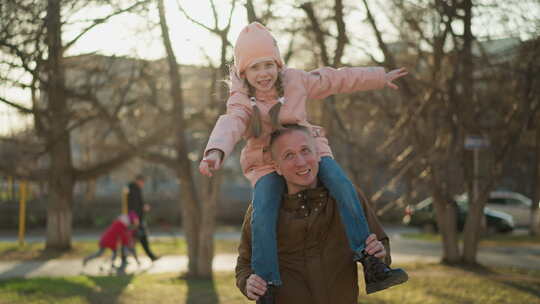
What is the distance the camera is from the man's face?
375 cm

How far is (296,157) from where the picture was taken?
3744mm

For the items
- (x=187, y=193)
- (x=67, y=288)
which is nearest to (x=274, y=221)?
(x=67, y=288)

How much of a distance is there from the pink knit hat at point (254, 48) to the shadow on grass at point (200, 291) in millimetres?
6700

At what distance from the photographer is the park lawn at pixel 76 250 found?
58.2 feet

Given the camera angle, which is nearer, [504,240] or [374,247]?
[374,247]

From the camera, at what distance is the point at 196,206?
13.3 meters

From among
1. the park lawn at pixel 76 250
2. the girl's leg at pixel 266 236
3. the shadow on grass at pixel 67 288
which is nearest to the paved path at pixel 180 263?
the park lawn at pixel 76 250

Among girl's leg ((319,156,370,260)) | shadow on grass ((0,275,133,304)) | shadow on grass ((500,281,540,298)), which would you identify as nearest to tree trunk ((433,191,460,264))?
shadow on grass ((500,281,540,298))

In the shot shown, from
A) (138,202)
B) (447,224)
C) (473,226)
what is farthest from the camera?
(138,202)

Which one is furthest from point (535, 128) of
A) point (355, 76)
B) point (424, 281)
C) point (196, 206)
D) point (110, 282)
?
point (355, 76)

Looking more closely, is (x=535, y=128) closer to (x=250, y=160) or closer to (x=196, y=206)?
(x=196, y=206)

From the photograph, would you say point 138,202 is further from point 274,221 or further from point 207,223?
point 274,221

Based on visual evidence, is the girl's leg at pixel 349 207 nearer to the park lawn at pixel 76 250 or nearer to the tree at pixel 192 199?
the tree at pixel 192 199

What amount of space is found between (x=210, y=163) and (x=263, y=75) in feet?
2.97
